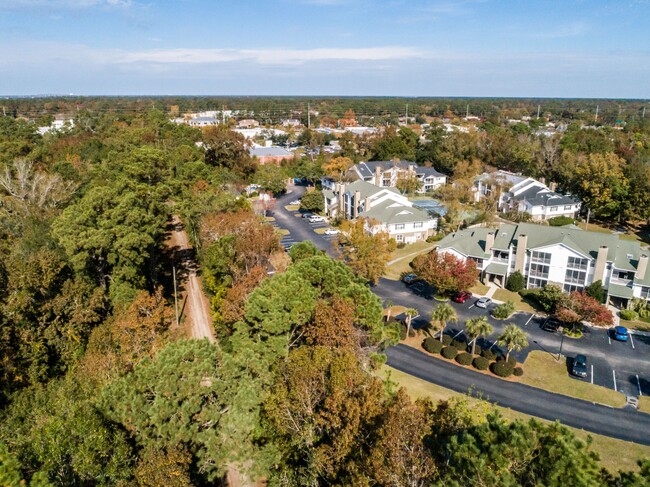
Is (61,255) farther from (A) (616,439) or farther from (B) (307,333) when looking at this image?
(A) (616,439)

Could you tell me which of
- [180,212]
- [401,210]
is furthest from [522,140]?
[180,212]

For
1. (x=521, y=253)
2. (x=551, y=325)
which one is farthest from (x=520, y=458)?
(x=521, y=253)

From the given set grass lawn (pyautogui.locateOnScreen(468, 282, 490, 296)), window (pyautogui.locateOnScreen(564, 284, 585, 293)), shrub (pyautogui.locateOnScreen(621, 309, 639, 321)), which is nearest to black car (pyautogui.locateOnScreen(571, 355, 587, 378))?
shrub (pyautogui.locateOnScreen(621, 309, 639, 321))

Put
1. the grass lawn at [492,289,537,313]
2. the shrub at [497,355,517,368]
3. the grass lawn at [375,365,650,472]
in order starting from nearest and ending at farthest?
the grass lawn at [375,365,650,472]
the shrub at [497,355,517,368]
the grass lawn at [492,289,537,313]

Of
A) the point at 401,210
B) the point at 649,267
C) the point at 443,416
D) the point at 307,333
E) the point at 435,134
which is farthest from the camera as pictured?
the point at 435,134

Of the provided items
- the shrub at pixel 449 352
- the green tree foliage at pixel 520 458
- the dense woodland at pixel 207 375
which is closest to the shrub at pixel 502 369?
the shrub at pixel 449 352

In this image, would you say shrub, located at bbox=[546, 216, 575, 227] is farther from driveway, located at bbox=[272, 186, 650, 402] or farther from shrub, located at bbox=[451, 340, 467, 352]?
shrub, located at bbox=[451, 340, 467, 352]
